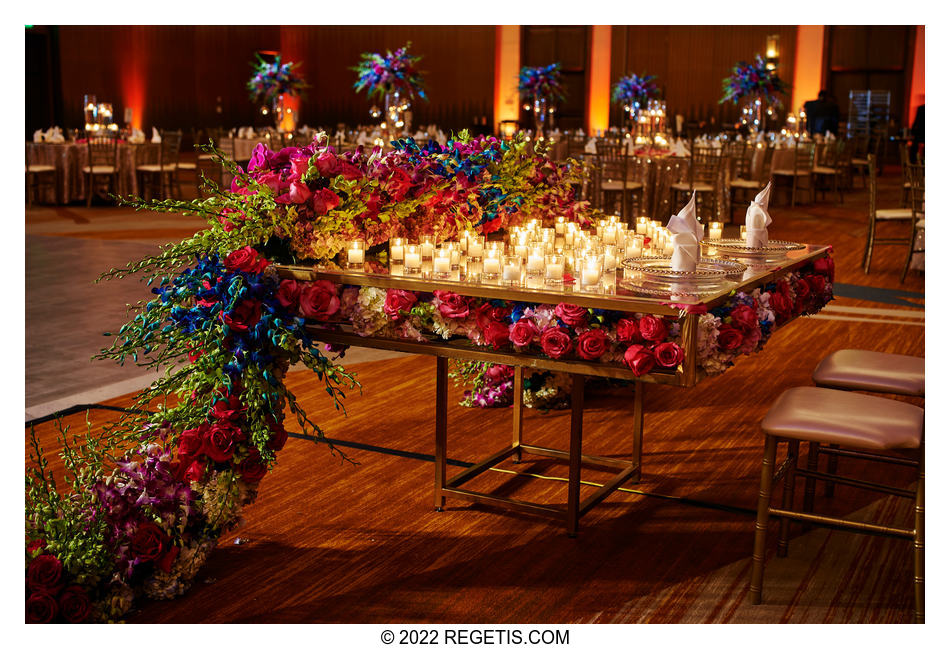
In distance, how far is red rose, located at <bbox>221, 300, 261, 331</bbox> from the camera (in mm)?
2798

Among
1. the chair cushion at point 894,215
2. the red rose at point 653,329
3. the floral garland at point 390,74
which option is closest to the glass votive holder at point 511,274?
the red rose at point 653,329

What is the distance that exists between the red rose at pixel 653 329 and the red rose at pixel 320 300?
915mm

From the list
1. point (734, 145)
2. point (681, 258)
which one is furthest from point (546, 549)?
point (734, 145)

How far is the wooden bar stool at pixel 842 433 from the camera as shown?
255cm

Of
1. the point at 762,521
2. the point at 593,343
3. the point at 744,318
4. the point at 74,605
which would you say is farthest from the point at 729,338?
the point at 74,605

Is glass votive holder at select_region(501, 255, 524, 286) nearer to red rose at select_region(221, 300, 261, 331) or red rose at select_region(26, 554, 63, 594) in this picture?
red rose at select_region(221, 300, 261, 331)

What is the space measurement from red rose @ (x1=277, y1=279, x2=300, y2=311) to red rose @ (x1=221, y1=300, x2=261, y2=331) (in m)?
0.10

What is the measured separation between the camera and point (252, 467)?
292cm

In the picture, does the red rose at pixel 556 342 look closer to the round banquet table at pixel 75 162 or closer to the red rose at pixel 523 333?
the red rose at pixel 523 333

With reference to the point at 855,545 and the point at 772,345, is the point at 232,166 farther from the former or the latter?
the point at 772,345

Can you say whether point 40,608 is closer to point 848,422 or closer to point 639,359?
point 639,359

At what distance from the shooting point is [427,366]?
5.25 meters

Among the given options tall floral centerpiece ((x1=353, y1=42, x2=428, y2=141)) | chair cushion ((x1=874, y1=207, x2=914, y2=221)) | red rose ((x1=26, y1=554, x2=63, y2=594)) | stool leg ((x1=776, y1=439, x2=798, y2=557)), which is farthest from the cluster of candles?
tall floral centerpiece ((x1=353, y1=42, x2=428, y2=141))

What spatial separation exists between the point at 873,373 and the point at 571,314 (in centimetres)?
112
